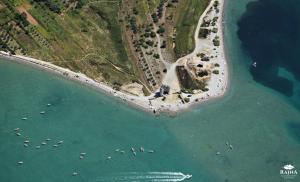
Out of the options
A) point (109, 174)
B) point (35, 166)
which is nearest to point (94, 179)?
point (109, 174)

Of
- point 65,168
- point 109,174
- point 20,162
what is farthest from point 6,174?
point 109,174

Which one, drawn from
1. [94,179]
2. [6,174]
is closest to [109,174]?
[94,179]

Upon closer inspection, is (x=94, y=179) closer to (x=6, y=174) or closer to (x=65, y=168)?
(x=65, y=168)

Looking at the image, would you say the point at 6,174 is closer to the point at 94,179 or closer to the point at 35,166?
the point at 35,166

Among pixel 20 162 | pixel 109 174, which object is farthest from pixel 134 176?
pixel 20 162

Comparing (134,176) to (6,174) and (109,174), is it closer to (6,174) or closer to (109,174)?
(109,174)

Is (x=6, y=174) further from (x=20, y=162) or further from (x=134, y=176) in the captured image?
(x=134, y=176)
